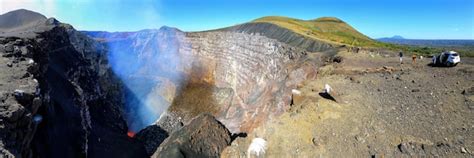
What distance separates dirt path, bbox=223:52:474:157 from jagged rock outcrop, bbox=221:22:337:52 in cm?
2447

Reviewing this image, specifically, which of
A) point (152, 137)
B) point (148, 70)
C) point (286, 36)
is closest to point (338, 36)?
point (286, 36)

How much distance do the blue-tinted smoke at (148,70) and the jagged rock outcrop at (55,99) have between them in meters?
4.64

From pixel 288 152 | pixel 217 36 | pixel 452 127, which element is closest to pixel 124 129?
pixel 217 36

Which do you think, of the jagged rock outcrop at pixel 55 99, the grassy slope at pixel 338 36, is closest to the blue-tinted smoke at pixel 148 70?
the jagged rock outcrop at pixel 55 99

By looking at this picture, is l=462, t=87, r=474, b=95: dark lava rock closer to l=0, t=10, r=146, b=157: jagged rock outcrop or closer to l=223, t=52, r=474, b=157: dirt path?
l=223, t=52, r=474, b=157: dirt path

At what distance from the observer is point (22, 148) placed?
11.7m

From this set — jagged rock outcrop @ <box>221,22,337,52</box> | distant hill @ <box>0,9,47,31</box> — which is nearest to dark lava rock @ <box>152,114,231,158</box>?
jagged rock outcrop @ <box>221,22,337,52</box>

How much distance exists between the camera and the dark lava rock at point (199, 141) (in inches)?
489

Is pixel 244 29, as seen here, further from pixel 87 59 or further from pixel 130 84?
pixel 87 59

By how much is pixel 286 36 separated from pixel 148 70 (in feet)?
82.3

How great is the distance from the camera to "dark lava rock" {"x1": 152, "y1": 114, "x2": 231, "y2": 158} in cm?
1242

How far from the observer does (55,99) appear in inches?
907

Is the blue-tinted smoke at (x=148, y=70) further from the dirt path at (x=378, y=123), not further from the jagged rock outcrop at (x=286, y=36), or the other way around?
the dirt path at (x=378, y=123)

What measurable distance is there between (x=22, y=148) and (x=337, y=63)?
2297cm
